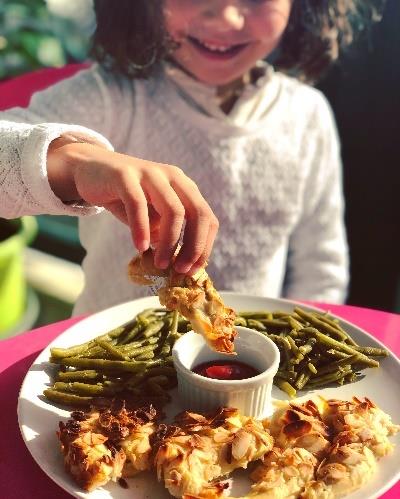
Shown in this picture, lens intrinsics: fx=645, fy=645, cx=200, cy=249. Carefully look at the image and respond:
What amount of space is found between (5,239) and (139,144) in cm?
85

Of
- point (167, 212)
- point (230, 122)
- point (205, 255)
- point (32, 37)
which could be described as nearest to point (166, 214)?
point (167, 212)

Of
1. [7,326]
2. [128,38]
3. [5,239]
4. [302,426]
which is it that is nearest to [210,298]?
[302,426]

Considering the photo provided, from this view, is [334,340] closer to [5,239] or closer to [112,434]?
[112,434]

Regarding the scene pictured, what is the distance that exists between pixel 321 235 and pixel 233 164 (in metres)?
0.45

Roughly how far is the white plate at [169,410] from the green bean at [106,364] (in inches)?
2.0

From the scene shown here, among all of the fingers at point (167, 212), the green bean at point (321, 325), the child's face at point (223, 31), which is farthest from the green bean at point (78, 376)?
the child's face at point (223, 31)

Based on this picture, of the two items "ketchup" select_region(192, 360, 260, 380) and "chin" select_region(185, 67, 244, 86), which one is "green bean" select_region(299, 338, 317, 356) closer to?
"ketchup" select_region(192, 360, 260, 380)

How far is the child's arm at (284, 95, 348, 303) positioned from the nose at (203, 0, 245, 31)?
22.3 inches

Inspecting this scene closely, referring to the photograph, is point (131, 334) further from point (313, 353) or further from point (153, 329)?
point (313, 353)

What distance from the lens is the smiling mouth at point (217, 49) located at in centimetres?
182

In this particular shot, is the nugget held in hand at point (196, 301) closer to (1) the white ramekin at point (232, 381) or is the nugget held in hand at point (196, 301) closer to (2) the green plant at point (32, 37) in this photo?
(1) the white ramekin at point (232, 381)

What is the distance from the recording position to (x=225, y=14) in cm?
174

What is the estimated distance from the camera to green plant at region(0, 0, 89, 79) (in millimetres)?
3158

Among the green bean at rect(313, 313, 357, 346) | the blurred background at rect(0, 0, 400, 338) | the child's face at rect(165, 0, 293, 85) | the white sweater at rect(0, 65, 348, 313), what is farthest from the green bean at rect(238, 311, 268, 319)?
the blurred background at rect(0, 0, 400, 338)
